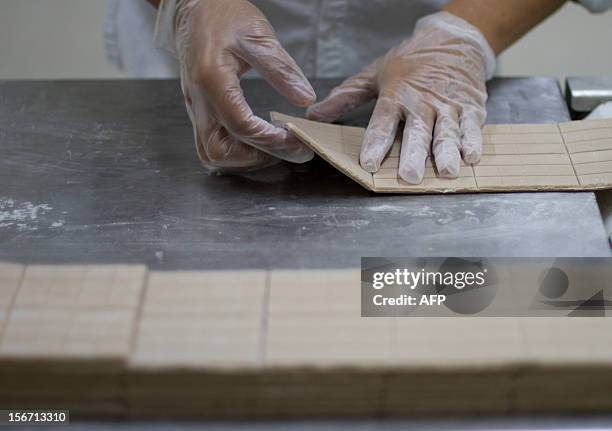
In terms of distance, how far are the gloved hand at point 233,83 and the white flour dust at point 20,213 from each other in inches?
14.1

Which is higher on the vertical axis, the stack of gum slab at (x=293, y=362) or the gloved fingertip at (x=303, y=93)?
the gloved fingertip at (x=303, y=93)

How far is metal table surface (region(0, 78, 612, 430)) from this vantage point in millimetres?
1277

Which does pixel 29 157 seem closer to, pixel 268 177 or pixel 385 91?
pixel 268 177

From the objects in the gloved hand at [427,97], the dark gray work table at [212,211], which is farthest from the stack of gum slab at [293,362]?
the gloved hand at [427,97]

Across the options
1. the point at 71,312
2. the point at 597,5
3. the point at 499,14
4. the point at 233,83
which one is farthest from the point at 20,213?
the point at 597,5

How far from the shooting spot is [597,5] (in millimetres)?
1718

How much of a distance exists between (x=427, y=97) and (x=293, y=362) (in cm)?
76

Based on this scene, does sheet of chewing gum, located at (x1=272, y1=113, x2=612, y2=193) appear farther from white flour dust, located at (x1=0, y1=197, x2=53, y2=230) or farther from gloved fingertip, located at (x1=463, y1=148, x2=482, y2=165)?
white flour dust, located at (x1=0, y1=197, x2=53, y2=230)

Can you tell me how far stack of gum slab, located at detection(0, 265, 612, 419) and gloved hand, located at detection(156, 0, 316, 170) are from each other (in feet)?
1.36

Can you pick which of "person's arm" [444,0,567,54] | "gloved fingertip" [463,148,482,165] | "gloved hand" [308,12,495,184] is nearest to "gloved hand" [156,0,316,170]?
"gloved hand" [308,12,495,184]

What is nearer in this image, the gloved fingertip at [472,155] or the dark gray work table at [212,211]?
the dark gray work table at [212,211]

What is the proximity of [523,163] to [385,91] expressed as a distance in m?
0.36

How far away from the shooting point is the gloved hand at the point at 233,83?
1.41 meters

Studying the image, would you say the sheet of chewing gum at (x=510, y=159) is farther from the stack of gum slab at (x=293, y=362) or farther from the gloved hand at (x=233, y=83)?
the stack of gum slab at (x=293, y=362)
